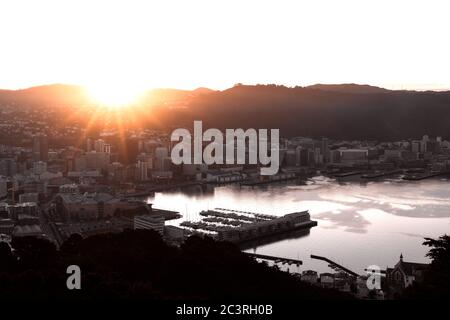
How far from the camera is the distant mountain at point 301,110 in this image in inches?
649

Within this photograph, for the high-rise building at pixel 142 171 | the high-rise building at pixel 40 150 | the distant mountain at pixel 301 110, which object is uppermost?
the distant mountain at pixel 301 110

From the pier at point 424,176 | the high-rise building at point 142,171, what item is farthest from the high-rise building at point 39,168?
the pier at point 424,176

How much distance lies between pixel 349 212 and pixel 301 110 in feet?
38.2

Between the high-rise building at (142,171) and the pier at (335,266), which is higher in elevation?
the high-rise building at (142,171)

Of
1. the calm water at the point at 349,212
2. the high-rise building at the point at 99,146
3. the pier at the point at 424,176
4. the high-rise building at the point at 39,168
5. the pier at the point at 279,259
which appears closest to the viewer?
the pier at the point at 279,259

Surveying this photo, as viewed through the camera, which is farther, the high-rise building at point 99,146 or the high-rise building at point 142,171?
the high-rise building at point 99,146

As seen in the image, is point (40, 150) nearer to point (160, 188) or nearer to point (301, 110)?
point (160, 188)

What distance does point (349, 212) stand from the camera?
6504mm

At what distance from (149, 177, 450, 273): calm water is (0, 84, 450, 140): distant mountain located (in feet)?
21.6

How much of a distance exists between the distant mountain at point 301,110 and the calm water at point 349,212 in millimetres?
6582

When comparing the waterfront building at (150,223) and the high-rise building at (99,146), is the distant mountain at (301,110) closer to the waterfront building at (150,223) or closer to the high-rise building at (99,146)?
the high-rise building at (99,146)

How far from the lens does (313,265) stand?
4445 millimetres

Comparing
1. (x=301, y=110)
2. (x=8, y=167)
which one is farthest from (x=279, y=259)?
(x=301, y=110)

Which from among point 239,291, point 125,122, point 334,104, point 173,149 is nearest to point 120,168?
point 173,149
